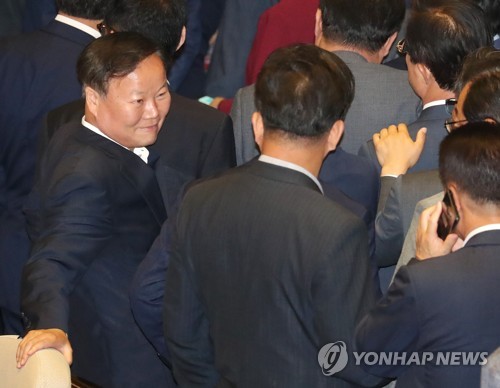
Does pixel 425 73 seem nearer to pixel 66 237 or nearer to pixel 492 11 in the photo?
pixel 492 11

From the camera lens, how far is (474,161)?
285 cm

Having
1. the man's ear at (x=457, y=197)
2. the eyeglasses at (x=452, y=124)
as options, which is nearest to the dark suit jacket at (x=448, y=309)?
the man's ear at (x=457, y=197)

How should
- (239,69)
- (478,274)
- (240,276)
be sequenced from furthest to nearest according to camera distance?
(239,69)
(240,276)
(478,274)

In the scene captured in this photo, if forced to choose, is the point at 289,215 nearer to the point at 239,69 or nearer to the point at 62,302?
the point at 62,302

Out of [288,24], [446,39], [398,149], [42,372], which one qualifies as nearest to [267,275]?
[42,372]

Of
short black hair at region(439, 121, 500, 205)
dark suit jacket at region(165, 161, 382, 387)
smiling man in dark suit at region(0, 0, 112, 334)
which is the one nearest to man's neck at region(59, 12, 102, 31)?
smiling man in dark suit at region(0, 0, 112, 334)

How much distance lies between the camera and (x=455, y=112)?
3.46m

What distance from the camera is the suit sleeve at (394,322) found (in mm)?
2805

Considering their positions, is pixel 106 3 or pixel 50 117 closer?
pixel 50 117

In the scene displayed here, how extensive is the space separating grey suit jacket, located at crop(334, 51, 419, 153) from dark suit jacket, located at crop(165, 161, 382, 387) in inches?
38.9

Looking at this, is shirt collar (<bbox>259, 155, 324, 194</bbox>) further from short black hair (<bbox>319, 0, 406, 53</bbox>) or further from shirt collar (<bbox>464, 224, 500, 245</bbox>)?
short black hair (<bbox>319, 0, 406, 53</bbox>)

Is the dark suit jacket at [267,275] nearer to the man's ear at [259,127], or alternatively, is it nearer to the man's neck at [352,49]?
the man's ear at [259,127]

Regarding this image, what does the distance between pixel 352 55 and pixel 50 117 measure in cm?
112

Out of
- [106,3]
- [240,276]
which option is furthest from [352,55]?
[240,276]
